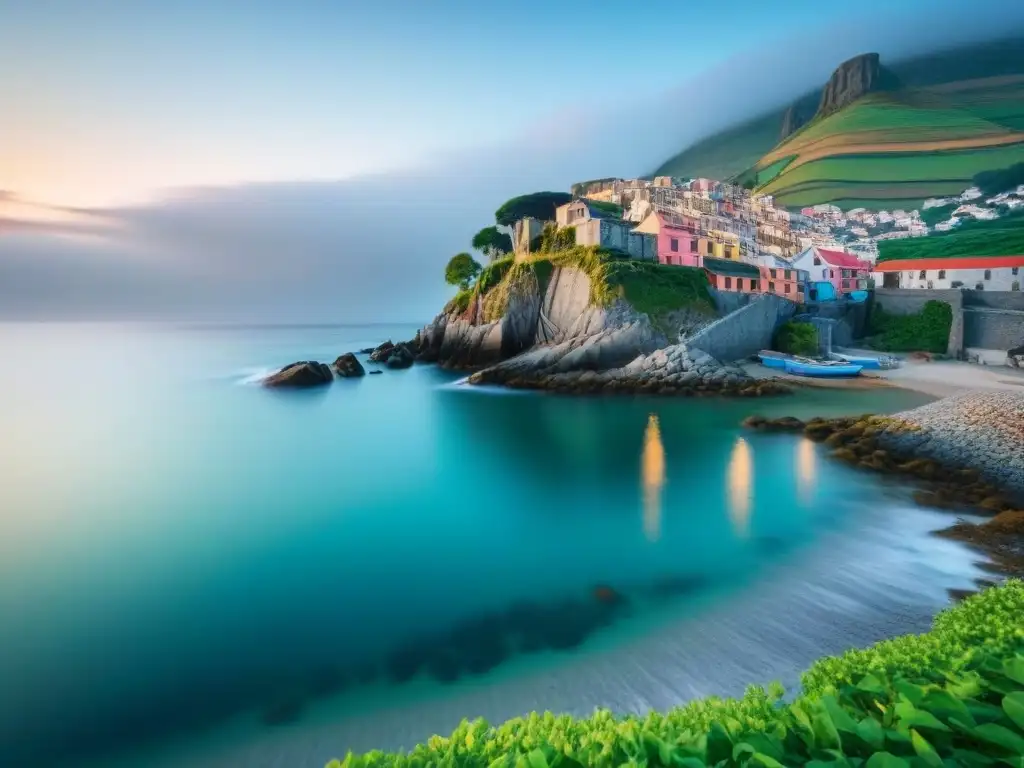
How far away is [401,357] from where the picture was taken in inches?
2285

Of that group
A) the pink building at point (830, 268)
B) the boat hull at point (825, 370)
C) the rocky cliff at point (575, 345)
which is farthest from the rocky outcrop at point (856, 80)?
the rocky cliff at point (575, 345)

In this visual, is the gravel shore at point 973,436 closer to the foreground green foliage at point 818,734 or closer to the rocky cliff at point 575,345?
the rocky cliff at point 575,345

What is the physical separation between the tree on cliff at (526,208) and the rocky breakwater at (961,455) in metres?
48.0

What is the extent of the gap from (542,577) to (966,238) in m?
90.1

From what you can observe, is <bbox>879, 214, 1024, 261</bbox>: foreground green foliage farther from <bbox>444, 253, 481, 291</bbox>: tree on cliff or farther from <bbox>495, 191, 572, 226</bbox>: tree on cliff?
<bbox>444, 253, 481, 291</bbox>: tree on cliff

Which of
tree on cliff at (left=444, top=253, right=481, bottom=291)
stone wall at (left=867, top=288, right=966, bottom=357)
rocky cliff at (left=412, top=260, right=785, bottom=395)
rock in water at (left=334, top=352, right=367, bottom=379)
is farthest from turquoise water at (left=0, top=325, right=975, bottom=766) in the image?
tree on cliff at (left=444, top=253, right=481, bottom=291)

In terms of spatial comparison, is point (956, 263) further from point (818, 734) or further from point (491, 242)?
point (818, 734)

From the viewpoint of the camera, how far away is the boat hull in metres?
37.8

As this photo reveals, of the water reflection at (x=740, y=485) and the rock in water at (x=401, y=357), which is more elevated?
the rock in water at (x=401, y=357)

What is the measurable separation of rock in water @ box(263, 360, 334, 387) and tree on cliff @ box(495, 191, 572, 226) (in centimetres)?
3091

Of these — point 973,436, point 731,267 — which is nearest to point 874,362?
point 731,267

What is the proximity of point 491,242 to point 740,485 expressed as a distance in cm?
5132

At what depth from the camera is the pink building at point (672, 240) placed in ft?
162

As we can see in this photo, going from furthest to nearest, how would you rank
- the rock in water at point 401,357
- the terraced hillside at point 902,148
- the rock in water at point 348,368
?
1. the terraced hillside at point 902,148
2. the rock in water at point 401,357
3. the rock in water at point 348,368
